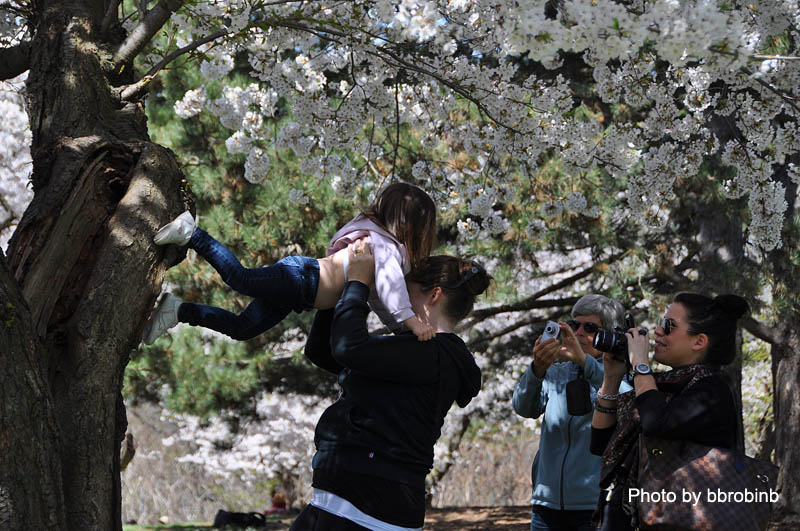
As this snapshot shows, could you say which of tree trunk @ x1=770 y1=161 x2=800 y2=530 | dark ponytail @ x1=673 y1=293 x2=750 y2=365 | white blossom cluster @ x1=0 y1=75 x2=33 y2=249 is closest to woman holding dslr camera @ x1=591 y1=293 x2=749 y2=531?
dark ponytail @ x1=673 y1=293 x2=750 y2=365

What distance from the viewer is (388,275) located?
246 centimetres

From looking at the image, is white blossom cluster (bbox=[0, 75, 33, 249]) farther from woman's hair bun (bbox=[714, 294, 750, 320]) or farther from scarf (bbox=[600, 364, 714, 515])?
woman's hair bun (bbox=[714, 294, 750, 320])

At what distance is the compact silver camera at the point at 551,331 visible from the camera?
9.71ft

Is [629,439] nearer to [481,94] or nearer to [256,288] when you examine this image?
[256,288]

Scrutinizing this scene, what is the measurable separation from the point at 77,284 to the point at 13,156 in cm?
952

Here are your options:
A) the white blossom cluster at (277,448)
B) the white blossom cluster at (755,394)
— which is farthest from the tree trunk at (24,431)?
the white blossom cluster at (755,394)

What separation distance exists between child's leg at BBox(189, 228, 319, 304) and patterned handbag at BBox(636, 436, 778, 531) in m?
1.22

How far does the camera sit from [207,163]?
25.1 feet

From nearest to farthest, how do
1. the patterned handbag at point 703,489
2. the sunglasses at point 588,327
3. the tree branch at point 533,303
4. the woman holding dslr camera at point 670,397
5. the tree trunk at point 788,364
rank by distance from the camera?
the patterned handbag at point 703,489
the woman holding dslr camera at point 670,397
the sunglasses at point 588,327
the tree trunk at point 788,364
the tree branch at point 533,303

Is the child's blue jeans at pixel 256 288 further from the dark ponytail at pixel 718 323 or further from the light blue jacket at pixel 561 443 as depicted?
the dark ponytail at pixel 718 323

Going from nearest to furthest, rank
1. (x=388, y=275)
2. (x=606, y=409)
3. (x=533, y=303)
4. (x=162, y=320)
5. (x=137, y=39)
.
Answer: (x=388, y=275), (x=606, y=409), (x=162, y=320), (x=137, y=39), (x=533, y=303)

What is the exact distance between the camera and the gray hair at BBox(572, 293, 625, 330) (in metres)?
3.26

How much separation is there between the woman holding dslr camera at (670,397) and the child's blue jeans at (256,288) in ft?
3.44

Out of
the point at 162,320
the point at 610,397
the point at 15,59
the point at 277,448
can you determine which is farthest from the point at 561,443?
the point at 277,448
